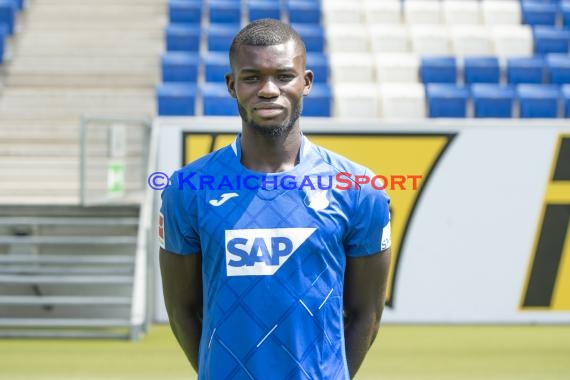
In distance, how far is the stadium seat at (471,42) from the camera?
1242 centimetres

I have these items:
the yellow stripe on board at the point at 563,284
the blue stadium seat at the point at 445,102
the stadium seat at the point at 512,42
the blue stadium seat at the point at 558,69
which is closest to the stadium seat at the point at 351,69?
the blue stadium seat at the point at 445,102

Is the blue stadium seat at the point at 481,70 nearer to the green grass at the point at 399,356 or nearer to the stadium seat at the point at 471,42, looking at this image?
the stadium seat at the point at 471,42

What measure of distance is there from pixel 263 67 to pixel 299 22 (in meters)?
11.2

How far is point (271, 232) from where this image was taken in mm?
1967

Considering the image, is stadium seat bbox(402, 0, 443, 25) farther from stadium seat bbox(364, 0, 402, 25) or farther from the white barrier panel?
the white barrier panel

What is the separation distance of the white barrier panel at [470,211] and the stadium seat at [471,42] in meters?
4.51

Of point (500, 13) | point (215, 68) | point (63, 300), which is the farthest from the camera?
point (500, 13)

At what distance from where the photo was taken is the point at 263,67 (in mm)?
1974

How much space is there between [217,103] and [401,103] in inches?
87.7

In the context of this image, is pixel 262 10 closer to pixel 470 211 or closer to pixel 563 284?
pixel 470 211

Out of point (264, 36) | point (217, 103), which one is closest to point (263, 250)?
point (264, 36)

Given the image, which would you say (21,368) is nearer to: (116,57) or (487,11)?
(116,57)

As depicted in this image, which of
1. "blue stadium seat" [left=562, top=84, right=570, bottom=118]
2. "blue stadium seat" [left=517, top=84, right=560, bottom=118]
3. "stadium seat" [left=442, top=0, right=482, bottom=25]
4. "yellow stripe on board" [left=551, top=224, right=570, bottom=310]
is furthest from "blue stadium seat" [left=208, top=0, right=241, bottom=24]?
"yellow stripe on board" [left=551, top=224, right=570, bottom=310]

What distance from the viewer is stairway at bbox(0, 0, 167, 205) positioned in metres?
9.46
